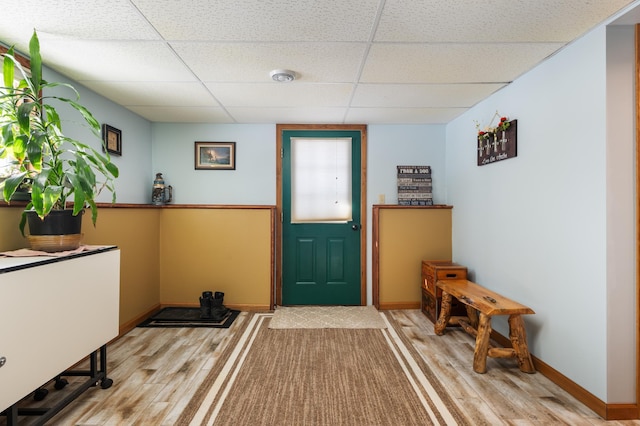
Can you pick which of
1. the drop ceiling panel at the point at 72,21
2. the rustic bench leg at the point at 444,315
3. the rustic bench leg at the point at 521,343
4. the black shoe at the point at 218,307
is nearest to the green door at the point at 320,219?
the black shoe at the point at 218,307

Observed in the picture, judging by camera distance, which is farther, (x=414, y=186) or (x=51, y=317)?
(x=414, y=186)

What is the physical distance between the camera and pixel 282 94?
297 cm

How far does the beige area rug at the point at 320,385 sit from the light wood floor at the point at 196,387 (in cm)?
12

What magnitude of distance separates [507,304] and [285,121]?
2.92 m

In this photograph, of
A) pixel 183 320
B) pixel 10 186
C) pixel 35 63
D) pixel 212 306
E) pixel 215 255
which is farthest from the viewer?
pixel 215 255

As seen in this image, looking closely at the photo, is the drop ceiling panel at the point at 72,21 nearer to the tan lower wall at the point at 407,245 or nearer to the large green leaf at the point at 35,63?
the large green leaf at the point at 35,63

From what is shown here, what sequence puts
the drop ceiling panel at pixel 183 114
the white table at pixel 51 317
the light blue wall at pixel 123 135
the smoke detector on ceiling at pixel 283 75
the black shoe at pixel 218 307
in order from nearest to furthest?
the white table at pixel 51 317, the smoke detector on ceiling at pixel 283 75, the light blue wall at pixel 123 135, the drop ceiling panel at pixel 183 114, the black shoe at pixel 218 307

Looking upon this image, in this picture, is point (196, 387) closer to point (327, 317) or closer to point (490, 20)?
point (327, 317)

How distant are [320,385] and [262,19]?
2272 mm

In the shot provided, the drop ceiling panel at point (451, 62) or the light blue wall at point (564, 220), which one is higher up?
the drop ceiling panel at point (451, 62)

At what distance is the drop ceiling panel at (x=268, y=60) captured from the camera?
2109 mm

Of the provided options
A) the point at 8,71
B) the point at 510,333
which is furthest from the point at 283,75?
the point at 510,333

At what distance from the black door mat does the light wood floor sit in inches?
10.8

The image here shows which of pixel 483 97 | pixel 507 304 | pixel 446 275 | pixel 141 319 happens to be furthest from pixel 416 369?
pixel 141 319
